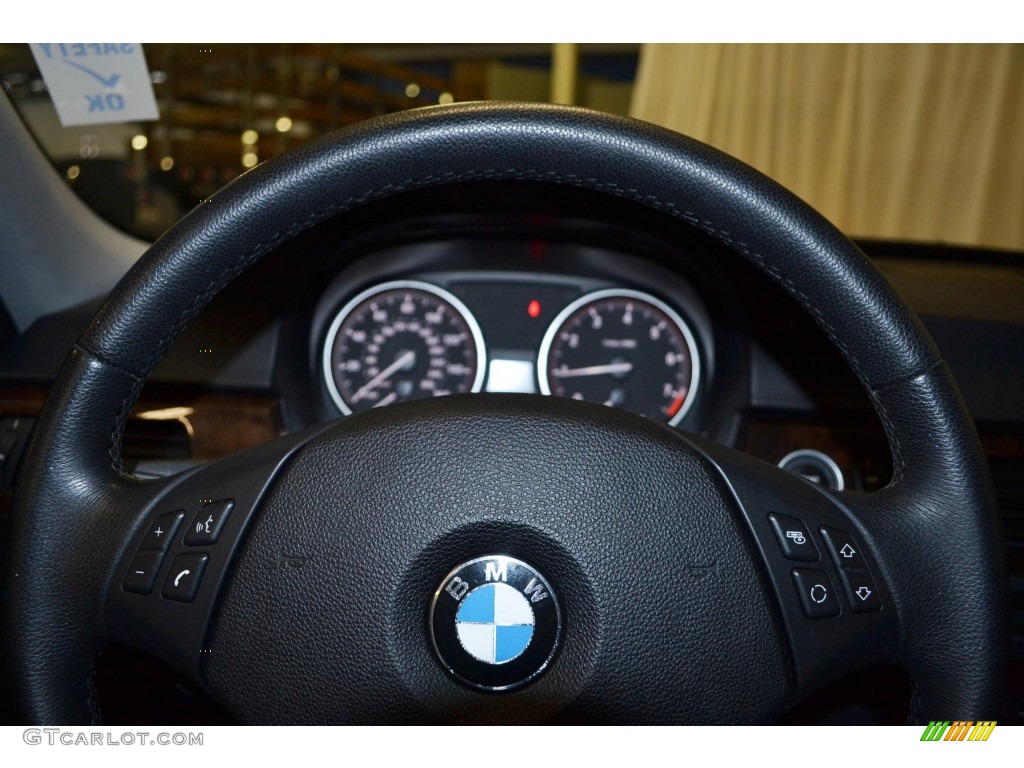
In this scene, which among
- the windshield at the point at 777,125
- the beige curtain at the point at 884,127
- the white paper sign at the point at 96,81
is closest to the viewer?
the white paper sign at the point at 96,81

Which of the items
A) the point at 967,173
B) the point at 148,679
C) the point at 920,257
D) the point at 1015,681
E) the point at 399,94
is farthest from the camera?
the point at 399,94

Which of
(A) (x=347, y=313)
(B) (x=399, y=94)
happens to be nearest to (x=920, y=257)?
(A) (x=347, y=313)

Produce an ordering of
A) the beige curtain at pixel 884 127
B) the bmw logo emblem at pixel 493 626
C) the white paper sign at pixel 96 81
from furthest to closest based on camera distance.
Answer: the beige curtain at pixel 884 127 < the white paper sign at pixel 96 81 < the bmw logo emblem at pixel 493 626

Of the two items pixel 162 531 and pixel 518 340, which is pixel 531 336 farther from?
pixel 162 531

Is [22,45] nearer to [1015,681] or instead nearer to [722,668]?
[722,668]

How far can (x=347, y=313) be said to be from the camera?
1294 millimetres

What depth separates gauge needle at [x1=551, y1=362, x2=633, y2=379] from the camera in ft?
4.37

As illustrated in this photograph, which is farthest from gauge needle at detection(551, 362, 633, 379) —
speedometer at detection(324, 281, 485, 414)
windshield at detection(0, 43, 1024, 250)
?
windshield at detection(0, 43, 1024, 250)

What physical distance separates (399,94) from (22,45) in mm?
7513

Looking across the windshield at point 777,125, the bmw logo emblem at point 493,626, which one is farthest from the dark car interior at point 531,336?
the bmw logo emblem at point 493,626

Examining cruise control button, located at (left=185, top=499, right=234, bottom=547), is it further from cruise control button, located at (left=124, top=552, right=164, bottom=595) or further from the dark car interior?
the dark car interior

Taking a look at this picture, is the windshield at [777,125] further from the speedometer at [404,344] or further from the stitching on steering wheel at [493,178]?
the stitching on steering wheel at [493,178]
